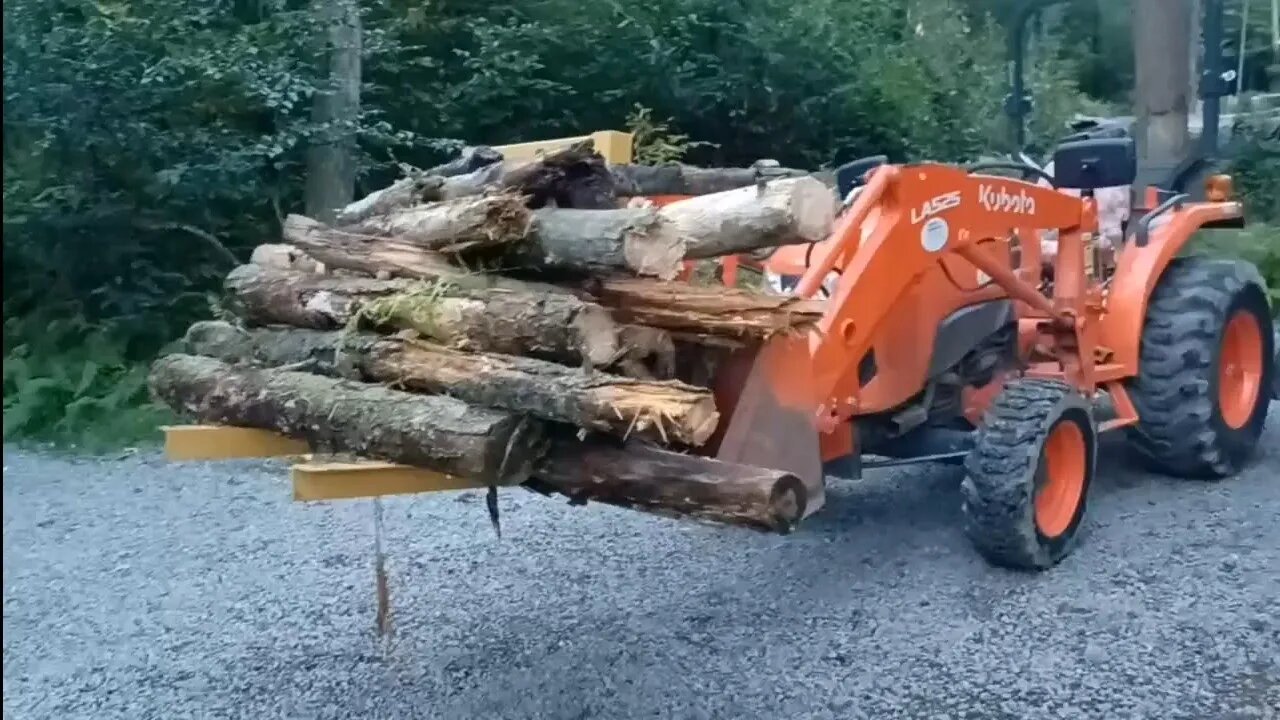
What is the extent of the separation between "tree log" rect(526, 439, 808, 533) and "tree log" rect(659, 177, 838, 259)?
56cm

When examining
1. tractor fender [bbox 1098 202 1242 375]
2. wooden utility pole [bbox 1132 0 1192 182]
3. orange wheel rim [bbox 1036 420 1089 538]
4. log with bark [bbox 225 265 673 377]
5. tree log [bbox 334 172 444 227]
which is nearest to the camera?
log with bark [bbox 225 265 673 377]

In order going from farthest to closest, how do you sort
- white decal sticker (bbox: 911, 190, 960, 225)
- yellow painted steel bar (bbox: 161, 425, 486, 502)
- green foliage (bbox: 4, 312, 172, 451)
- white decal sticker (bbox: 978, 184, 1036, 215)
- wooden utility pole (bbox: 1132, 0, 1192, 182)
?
wooden utility pole (bbox: 1132, 0, 1192, 182) → white decal sticker (bbox: 978, 184, 1036, 215) → white decal sticker (bbox: 911, 190, 960, 225) → green foliage (bbox: 4, 312, 172, 451) → yellow painted steel bar (bbox: 161, 425, 486, 502)

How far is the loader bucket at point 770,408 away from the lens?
136 inches

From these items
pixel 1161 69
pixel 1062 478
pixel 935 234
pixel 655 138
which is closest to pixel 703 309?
pixel 935 234

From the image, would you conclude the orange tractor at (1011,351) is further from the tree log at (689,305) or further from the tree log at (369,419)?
the tree log at (369,419)

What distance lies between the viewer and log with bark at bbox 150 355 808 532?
3.16 metres

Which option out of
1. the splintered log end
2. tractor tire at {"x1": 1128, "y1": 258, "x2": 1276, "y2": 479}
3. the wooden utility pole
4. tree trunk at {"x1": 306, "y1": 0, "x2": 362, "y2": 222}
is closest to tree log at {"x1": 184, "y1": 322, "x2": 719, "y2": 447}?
the splintered log end

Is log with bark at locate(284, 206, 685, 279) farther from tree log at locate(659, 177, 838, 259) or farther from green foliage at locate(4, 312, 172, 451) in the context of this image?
green foliage at locate(4, 312, 172, 451)

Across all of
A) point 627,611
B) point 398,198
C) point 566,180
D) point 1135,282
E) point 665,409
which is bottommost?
point 627,611

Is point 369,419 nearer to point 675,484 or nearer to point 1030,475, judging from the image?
point 675,484

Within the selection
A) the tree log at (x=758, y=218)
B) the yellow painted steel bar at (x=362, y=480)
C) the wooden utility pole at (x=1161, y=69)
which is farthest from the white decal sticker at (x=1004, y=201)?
the wooden utility pole at (x=1161, y=69)

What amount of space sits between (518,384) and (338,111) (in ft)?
20.7

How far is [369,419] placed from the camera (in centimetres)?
345

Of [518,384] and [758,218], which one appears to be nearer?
[518,384]
